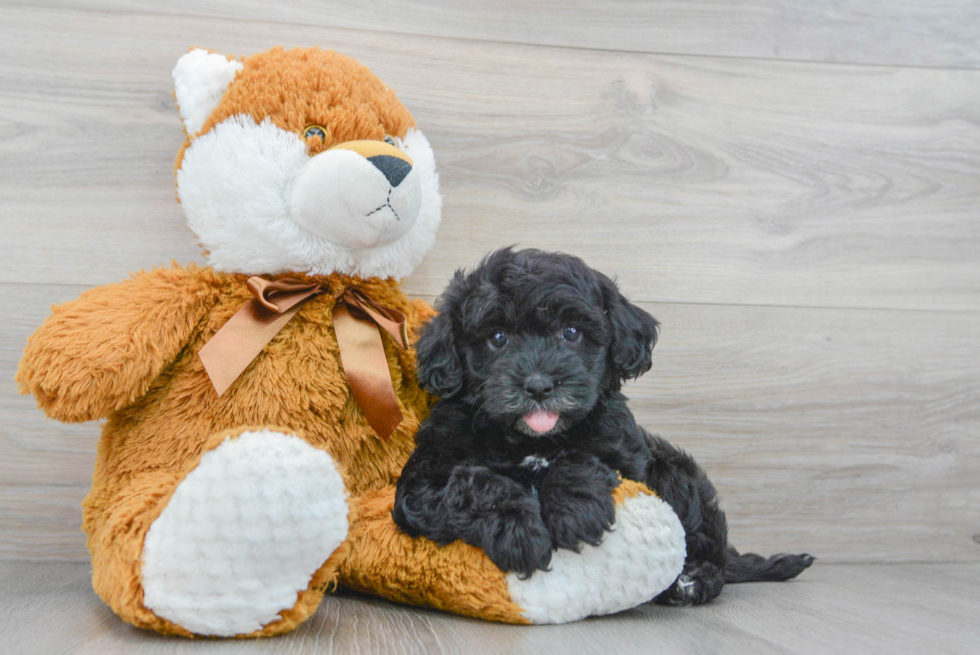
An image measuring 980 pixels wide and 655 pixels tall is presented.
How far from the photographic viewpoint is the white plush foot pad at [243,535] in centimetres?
87

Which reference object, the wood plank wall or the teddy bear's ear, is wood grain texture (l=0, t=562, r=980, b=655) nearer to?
the wood plank wall

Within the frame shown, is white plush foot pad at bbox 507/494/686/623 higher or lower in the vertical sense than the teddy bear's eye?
lower

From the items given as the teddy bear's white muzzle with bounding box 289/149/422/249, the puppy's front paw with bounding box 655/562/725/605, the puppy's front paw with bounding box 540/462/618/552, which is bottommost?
the puppy's front paw with bounding box 655/562/725/605

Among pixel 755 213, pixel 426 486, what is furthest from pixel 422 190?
pixel 755 213

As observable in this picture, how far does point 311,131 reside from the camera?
115 cm

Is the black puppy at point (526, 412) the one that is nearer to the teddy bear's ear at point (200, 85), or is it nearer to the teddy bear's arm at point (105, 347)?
the teddy bear's arm at point (105, 347)

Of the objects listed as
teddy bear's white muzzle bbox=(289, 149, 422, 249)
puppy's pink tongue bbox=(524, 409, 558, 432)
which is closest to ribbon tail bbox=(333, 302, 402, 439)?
teddy bear's white muzzle bbox=(289, 149, 422, 249)

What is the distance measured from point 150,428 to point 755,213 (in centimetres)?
125

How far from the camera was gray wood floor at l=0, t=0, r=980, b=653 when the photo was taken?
1.44 m

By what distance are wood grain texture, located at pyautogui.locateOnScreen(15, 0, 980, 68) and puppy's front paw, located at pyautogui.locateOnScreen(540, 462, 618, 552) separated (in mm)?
961

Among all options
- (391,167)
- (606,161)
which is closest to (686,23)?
(606,161)

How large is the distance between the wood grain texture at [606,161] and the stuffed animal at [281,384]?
1.01 feet

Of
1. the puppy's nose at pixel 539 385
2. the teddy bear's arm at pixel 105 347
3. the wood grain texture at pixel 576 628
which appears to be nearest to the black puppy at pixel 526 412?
the puppy's nose at pixel 539 385

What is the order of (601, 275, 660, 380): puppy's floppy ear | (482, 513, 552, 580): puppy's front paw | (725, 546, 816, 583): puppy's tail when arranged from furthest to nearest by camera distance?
(725, 546, 816, 583): puppy's tail, (601, 275, 660, 380): puppy's floppy ear, (482, 513, 552, 580): puppy's front paw
